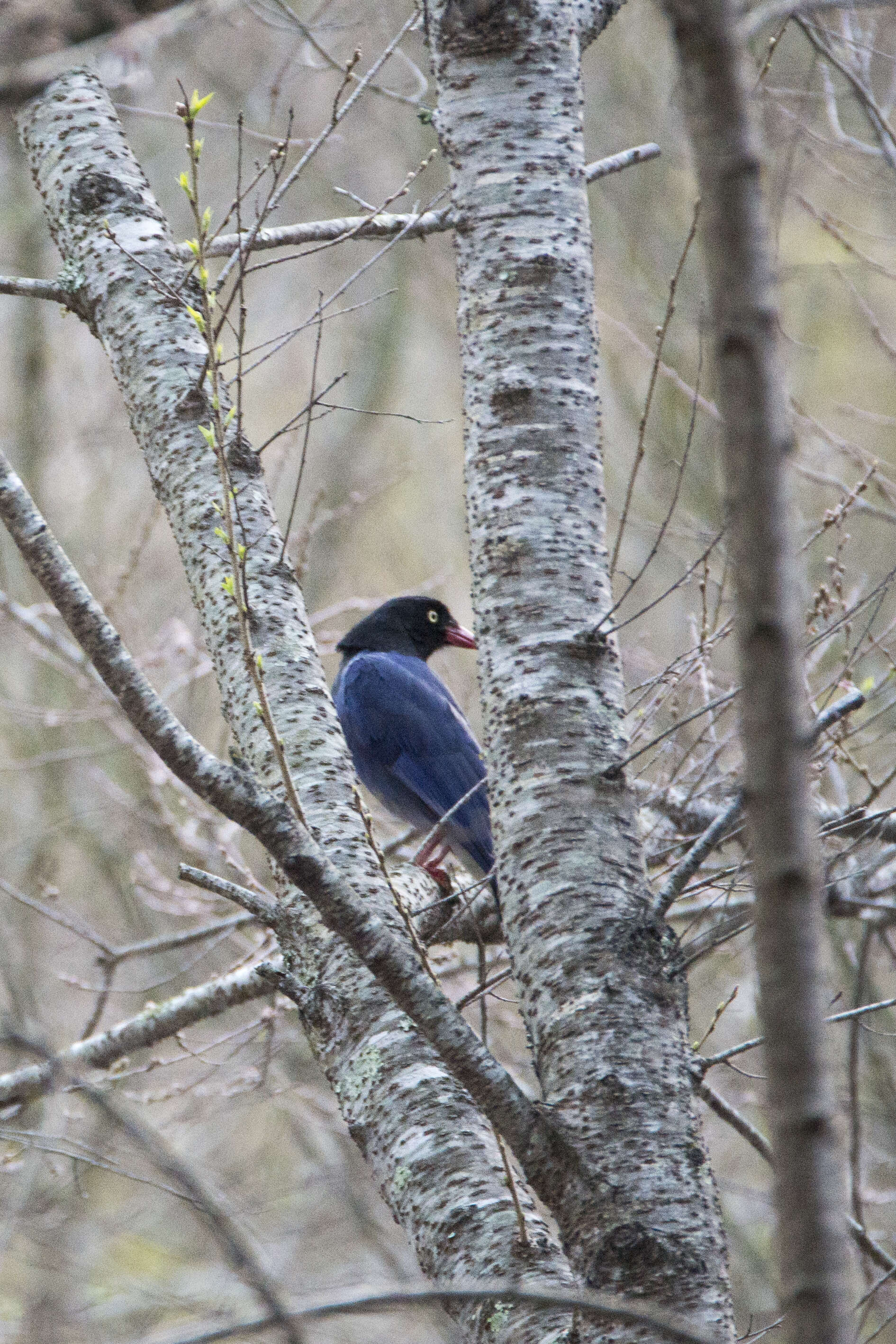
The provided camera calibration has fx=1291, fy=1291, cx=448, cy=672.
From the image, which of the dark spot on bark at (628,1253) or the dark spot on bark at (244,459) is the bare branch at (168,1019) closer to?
the dark spot on bark at (244,459)

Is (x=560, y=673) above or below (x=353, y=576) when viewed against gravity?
below

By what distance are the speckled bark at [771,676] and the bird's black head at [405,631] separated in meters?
4.90

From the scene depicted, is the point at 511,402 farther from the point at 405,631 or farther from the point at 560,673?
the point at 405,631

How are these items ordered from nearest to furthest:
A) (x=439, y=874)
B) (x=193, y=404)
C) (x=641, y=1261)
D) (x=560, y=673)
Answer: (x=641, y=1261) → (x=560, y=673) → (x=193, y=404) → (x=439, y=874)

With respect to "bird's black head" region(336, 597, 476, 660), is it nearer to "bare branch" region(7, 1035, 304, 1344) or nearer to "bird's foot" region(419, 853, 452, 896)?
"bird's foot" region(419, 853, 452, 896)

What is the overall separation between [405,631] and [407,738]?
0.69 metres

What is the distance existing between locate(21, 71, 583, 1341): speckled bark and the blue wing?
2.95 meters

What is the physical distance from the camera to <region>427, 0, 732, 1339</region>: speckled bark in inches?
64.2

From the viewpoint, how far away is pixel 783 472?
936 millimetres

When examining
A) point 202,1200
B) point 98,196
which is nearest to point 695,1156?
point 202,1200

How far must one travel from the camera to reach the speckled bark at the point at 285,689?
1771 millimetres

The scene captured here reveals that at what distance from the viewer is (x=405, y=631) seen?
596 cm

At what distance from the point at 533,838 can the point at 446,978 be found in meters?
2.82

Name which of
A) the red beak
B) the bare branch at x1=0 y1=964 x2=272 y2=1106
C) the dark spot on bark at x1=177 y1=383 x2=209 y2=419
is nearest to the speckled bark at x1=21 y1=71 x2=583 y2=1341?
the dark spot on bark at x1=177 y1=383 x2=209 y2=419
